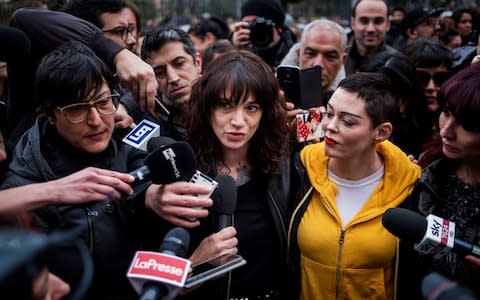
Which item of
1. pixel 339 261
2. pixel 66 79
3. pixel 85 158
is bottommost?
pixel 339 261

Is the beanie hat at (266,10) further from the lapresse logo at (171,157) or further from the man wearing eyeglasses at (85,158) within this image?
the lapresse logo at (171,157)

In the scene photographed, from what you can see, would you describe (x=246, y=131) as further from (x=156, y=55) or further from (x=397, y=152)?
(x=156, y=55)

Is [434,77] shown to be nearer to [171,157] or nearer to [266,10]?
[266,10]

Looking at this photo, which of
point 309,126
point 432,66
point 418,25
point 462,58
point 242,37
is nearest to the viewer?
point 309,126

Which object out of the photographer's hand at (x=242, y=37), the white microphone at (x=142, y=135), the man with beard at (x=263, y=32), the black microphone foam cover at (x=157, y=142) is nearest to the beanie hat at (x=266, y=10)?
the man with beard at (x=263, y=32)

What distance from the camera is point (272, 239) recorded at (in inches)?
77.9

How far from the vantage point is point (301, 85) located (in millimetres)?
2459

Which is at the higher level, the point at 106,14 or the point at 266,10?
the point at 106,14

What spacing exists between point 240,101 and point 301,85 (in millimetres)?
602

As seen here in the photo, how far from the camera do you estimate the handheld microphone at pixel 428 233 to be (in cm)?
137

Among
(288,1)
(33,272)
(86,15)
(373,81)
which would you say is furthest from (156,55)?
(288,1)

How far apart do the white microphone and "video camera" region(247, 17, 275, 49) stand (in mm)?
2444

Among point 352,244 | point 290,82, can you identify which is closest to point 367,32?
point 290,82

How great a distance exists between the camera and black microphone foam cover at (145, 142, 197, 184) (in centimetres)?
142
